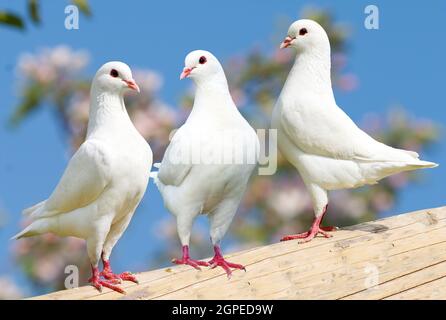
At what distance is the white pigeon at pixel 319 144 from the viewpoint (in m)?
4.33

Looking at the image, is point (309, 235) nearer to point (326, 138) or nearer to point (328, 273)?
point (328, 273)

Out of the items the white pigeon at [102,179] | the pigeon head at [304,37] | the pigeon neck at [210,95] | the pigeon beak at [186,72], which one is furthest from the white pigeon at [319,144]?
the white pigeon at [102,179]

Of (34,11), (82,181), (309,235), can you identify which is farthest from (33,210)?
(34,11)

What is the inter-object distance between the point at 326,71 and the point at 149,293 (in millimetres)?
1867

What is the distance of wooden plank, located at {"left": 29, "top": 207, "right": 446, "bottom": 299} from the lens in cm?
382

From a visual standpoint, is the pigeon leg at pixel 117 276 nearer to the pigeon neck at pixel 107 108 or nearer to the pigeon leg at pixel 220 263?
the pigeon leg at pixel 220 263

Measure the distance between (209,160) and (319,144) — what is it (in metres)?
0.80

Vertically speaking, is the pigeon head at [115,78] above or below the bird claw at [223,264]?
above

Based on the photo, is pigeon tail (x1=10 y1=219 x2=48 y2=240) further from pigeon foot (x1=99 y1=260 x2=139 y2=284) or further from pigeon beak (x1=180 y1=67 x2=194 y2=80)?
pigeon beak (x1=180 y1=67 x2=194 y2=80)

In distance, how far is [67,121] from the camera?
213 inches

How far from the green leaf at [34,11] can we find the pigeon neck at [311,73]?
119 inches

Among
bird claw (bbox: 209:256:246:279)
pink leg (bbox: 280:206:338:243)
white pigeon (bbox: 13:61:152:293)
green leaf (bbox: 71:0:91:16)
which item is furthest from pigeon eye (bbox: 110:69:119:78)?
green leaf (bbox: 71:0:91:16)
